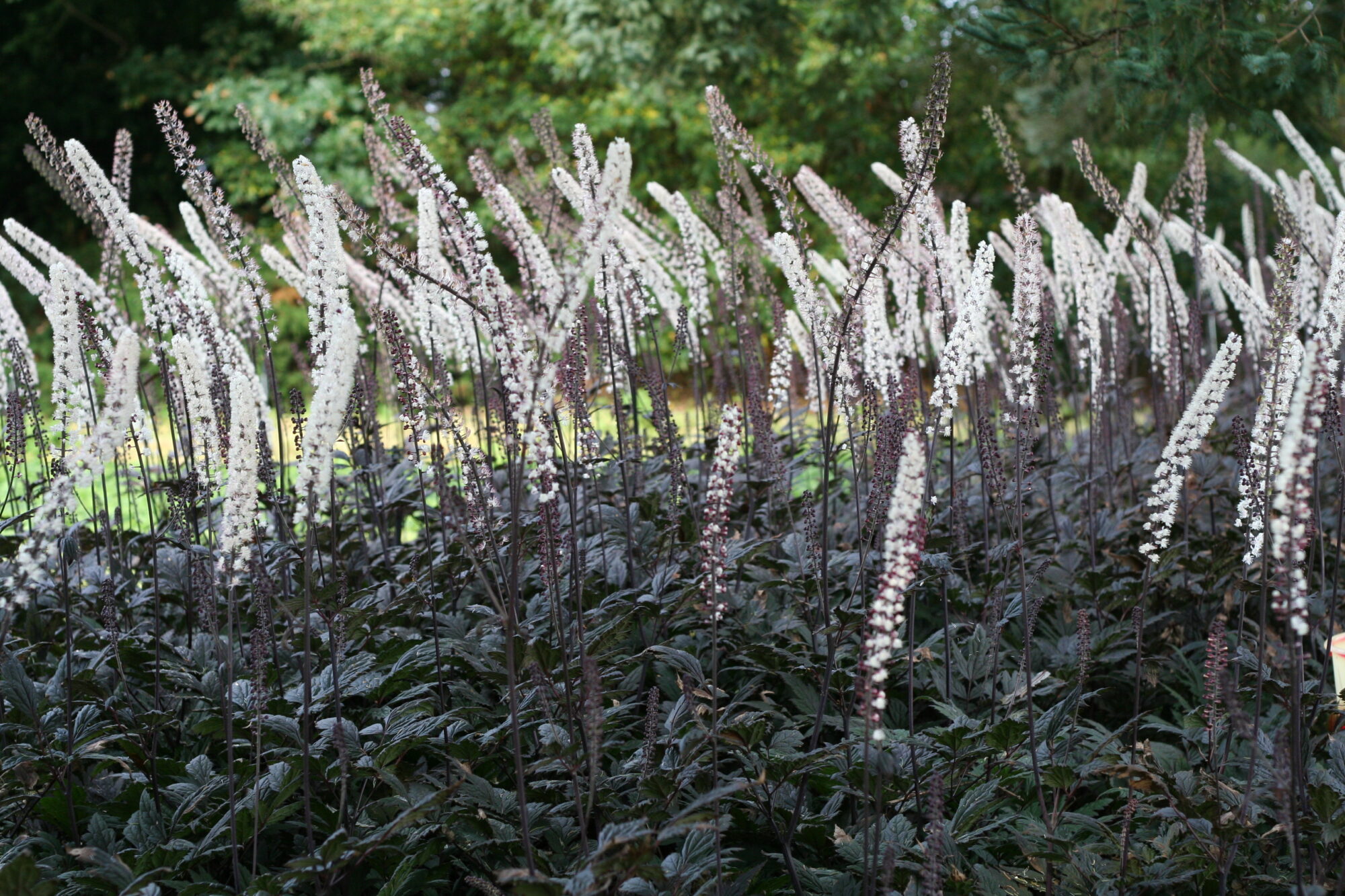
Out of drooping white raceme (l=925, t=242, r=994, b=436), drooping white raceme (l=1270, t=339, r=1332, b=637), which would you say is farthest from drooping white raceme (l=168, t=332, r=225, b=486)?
drooping white raceme (l=1270, t=339, r=1332, b=637)

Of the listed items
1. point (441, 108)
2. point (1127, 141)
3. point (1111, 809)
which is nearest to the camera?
point (1111, 809)

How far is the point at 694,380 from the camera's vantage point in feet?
16.8

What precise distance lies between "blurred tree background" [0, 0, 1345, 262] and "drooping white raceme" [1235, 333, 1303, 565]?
265 inches

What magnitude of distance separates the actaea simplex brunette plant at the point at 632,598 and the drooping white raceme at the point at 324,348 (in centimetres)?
2

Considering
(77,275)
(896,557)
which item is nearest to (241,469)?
(896,557)

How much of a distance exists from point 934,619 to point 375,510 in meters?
2.20

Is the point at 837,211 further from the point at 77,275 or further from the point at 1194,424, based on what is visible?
the point at 77,275

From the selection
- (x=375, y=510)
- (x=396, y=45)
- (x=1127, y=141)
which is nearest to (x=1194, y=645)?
(x=375, y=510)

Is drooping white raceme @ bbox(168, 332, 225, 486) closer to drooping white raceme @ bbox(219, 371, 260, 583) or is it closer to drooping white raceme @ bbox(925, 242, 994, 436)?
drooping white raceme @ bbox(219, 371, 260, 583)

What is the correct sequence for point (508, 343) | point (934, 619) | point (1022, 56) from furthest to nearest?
point (1022, 56) → point (934, 619) → point (508, 343)

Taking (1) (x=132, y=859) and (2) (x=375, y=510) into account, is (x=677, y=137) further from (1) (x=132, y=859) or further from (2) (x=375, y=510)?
(1) (x=132, y=859)

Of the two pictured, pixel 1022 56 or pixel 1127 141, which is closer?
pixel 1022 56

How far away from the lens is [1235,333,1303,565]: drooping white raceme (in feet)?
8.47

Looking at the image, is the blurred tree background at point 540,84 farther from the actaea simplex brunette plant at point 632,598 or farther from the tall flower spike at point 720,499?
the tall flower spike at point 720,499
